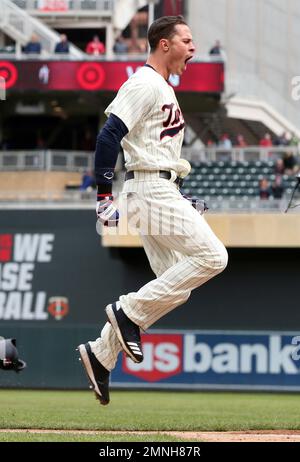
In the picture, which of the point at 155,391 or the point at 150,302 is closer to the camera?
the point at 150,302

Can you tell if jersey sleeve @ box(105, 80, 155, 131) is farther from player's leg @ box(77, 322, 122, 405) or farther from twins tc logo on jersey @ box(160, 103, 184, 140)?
player's leg @ box(77, 322, 122, 405)

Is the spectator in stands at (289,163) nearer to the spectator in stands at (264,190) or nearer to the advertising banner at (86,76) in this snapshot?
the spectator in stands at (264,190)

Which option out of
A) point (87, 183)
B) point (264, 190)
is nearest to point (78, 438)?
point (264, 190)

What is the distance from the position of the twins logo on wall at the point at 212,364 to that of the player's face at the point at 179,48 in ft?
44.5

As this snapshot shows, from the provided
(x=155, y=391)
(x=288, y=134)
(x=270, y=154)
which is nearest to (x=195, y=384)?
(x=155, y=391)

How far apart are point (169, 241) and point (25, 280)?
723 inches

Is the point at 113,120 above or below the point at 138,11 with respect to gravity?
below

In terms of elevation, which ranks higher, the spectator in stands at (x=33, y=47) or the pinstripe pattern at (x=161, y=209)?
the spectator in stands at (x=33, y=47)

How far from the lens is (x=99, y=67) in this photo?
27672 millimetres

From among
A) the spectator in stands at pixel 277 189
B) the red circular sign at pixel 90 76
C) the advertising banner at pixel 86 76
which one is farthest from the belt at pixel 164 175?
the red circular sign at pixel 90 76

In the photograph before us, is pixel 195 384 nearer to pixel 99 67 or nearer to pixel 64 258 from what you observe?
pixel 64 258

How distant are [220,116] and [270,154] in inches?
227

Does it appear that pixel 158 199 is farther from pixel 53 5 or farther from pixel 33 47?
pixel 53 5

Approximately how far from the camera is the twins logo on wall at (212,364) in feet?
68.1
